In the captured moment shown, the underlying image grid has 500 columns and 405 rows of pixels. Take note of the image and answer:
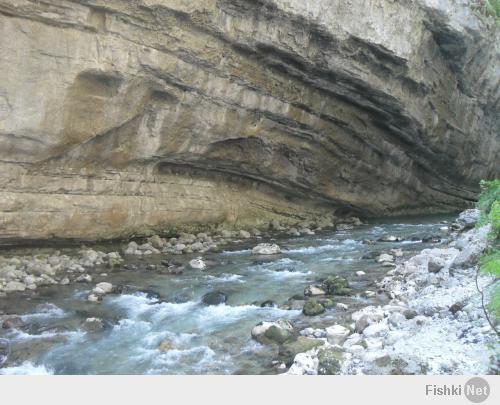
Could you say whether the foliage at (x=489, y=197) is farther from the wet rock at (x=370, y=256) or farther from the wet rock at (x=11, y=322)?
the wet rock at (x=11, y=322)

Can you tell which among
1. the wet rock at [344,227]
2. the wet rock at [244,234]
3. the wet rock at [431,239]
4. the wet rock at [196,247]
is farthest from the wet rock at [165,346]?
the wet rock at [344,227]

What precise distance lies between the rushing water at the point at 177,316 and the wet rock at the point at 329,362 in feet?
2.04

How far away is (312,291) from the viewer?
8.46 m

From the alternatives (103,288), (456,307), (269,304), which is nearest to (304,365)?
(456,307)

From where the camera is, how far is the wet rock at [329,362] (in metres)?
5.03

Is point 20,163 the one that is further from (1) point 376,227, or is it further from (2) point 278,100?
(1) point 376,227

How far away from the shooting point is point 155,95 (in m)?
12.4

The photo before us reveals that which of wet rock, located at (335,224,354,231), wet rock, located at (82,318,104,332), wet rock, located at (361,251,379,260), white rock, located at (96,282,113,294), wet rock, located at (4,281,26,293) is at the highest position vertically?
wet rock, located at (335,224,354,231)

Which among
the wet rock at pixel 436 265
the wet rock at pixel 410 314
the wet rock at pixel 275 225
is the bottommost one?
the wet rock at pixel 410 314

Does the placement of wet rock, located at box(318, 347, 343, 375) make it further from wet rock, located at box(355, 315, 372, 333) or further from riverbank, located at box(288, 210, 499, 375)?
wet rock, located at box(355, 315, 372, 333)

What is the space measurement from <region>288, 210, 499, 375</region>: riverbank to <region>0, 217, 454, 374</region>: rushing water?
0.59m

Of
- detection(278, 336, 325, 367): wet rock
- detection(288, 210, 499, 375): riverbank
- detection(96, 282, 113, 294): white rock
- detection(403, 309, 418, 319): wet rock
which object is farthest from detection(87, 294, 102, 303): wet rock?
detection(403, 309, 418, 319): wet rock

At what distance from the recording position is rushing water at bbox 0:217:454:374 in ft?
19.6

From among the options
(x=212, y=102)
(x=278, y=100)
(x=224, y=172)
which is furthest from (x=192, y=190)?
(x=278, y=100)
